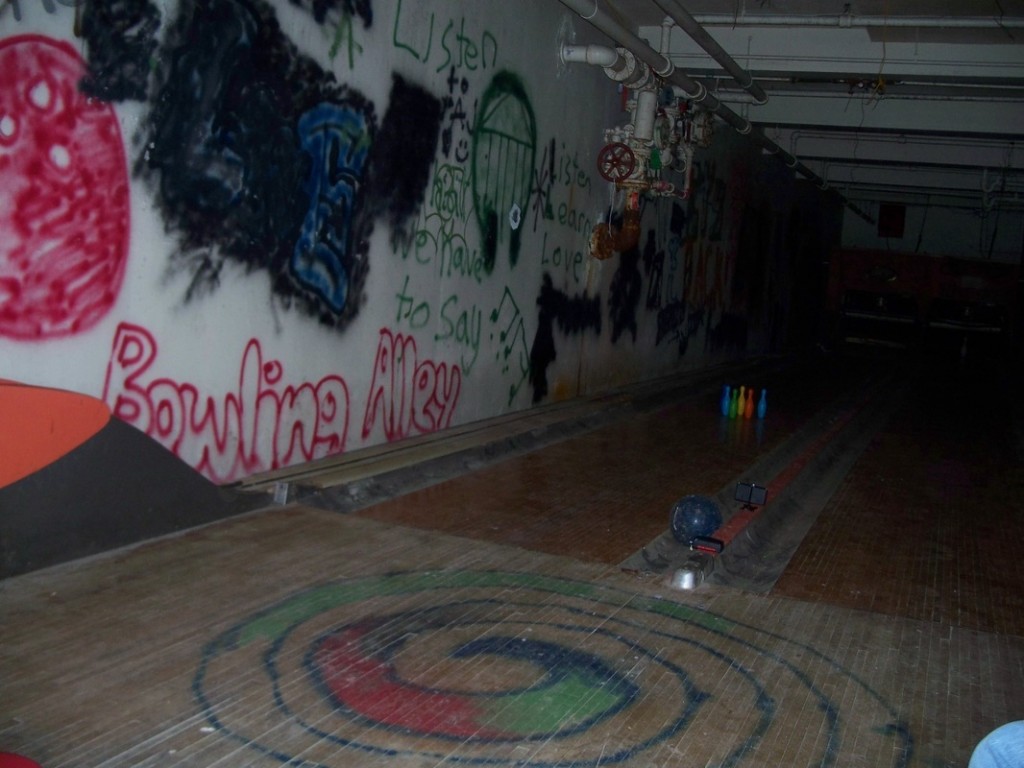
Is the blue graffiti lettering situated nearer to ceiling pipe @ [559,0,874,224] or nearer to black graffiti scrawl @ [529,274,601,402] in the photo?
ceiling pipe @ [559,0,874,224]

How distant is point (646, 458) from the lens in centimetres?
817

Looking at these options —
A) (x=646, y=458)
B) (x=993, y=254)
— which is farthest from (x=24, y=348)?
(x=993, y=254)

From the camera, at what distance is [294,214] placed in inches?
230

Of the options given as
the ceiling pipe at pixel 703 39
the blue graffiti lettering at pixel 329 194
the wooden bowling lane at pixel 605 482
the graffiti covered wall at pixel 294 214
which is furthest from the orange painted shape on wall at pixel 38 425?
the ceiling pipe at pixel 703 39

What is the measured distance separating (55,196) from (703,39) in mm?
6346

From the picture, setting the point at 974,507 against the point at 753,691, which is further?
the point at 974,507

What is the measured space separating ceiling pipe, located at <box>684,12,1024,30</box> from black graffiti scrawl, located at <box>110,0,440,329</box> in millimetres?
4236

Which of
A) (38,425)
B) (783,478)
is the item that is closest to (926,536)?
(783,478)

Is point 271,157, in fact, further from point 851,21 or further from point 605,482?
point 851,21

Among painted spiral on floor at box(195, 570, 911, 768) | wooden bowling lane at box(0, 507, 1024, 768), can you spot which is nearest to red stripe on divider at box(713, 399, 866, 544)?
wooden bowling lane at box(0, 507, 1024, 768)

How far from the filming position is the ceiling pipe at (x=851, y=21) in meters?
9.37

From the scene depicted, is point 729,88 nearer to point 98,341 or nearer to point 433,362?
point 433,362

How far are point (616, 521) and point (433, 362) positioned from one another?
7.23ft

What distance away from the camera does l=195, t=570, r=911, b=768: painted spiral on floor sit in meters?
3.14
